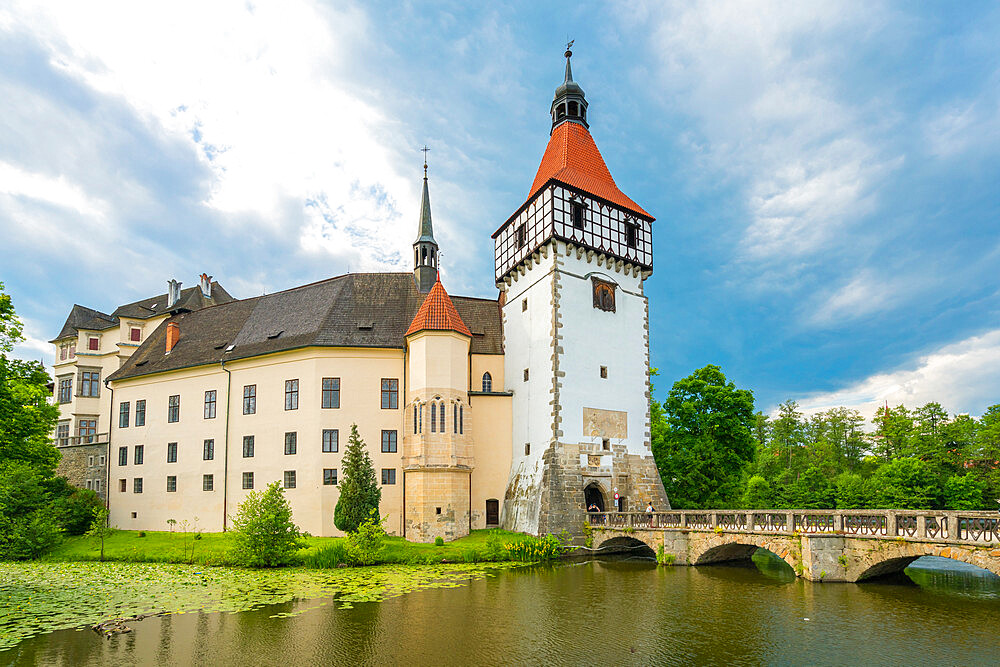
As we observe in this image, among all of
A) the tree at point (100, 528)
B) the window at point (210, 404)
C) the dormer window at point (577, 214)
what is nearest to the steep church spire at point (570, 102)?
the dormer window at point (577, 214)

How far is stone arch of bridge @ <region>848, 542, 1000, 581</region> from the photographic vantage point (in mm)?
15406

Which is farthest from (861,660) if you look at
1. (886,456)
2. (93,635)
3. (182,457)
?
(886,456)

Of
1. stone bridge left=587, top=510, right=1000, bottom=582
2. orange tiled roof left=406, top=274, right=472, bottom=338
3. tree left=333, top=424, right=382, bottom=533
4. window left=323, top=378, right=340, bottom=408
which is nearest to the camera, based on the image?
stone bridge left=587, top=510, right=1000, bottom=582

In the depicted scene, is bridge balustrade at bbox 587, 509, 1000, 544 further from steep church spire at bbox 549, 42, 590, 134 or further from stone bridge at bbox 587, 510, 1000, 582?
steep church spire at bbox 549, 42, 590, 134

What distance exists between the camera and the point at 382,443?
30812 mm

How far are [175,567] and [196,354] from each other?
14.6 m

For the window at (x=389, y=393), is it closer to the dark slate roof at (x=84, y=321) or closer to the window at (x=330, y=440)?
the window at (x=330, y=440)

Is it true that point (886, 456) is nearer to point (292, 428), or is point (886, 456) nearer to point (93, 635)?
point (292, 428)

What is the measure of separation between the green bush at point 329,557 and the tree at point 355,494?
1078 mm

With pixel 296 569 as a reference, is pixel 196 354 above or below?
above

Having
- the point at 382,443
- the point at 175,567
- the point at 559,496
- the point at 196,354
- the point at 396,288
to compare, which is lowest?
the point at 175,567

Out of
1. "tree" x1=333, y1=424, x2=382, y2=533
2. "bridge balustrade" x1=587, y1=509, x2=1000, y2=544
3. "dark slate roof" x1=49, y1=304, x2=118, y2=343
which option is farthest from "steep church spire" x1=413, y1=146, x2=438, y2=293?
"dark slate roof" x1=49, y1=304, x2=118, y2=343

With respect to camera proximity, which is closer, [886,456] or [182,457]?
[182,457]

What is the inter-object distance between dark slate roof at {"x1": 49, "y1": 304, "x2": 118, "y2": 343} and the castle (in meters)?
9.01
